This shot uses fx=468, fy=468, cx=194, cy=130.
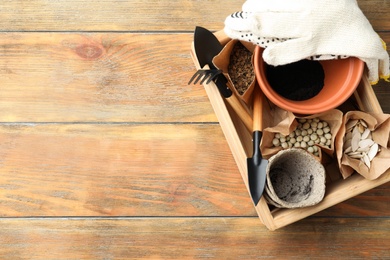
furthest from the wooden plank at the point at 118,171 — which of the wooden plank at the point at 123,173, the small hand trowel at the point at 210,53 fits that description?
the small hand trowel at the point at 210,53

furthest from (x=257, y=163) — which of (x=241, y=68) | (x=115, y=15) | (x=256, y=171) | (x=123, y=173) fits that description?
(x=115, y=15)

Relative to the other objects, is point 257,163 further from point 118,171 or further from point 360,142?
point 118,171

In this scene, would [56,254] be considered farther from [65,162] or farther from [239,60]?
[239,60]

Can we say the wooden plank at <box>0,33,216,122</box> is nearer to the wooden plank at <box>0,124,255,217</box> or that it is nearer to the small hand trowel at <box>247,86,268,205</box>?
the wooden plank at <box>0,124,255,217</box>

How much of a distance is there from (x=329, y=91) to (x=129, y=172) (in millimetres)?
362

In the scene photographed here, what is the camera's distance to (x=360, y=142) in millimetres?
688

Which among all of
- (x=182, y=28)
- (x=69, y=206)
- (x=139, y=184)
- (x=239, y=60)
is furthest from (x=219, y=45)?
(x=69, y=206)

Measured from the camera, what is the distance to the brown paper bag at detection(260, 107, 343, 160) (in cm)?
68

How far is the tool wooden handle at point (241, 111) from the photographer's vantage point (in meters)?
0.72

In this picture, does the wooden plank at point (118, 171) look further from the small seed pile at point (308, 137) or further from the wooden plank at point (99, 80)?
the small seed pile at point (308, 137)

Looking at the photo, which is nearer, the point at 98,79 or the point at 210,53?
the point at 210,53

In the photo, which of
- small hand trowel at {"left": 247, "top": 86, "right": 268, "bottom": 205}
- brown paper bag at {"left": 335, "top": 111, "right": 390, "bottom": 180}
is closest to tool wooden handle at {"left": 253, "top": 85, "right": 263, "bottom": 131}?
small hand trowel at {"left": 247, "top": 86, "right": 268, "bottom": 205}

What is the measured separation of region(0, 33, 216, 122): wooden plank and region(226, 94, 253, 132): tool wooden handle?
3.6 inches

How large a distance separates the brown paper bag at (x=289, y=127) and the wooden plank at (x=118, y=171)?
123mm
